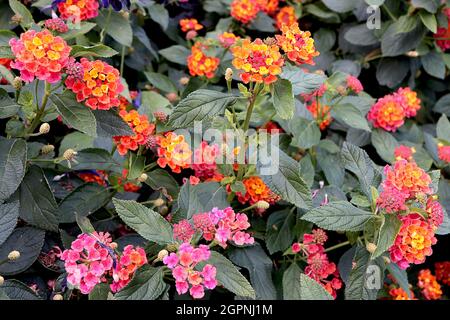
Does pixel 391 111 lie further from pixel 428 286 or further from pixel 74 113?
pixel 74 113

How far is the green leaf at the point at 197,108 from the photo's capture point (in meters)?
1.27

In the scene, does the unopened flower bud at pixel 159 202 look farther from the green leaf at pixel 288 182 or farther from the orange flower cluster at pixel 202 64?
the orange flower cluster at pixel 202 64

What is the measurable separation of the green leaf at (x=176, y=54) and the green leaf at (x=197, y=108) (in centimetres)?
79

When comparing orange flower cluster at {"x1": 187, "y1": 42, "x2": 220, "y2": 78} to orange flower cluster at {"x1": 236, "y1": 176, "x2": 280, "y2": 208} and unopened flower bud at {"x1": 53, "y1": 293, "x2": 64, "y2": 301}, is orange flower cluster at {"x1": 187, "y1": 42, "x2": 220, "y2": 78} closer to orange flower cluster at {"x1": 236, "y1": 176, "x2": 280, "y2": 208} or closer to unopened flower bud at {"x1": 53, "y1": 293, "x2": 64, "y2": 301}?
orange flower cluster at {"x1": 236, "y1": 176, "x2": 280, "y2": 208}

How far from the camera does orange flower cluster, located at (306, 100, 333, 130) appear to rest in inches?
69.6

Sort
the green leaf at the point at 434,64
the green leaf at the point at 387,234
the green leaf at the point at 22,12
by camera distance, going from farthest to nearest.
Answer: the green leaf at the point at 434,64, the green leaf at the point at 22,12, the green leaf at the point at 387,234

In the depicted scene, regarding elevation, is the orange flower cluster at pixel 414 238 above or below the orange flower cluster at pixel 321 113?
above

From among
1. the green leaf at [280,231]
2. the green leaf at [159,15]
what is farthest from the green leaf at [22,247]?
the green leaf at [159,15]

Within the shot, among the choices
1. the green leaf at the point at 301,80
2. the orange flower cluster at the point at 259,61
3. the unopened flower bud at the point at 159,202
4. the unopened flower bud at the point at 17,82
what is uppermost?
the orange flower cluster at the point at 259,61

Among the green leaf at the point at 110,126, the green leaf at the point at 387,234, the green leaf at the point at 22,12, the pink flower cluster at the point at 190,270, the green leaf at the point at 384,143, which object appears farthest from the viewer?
the green leaf at the point at 384,143

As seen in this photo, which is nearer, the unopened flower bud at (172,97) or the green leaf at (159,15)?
the unopened flower bud at (172,97)

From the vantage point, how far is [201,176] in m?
1.61
